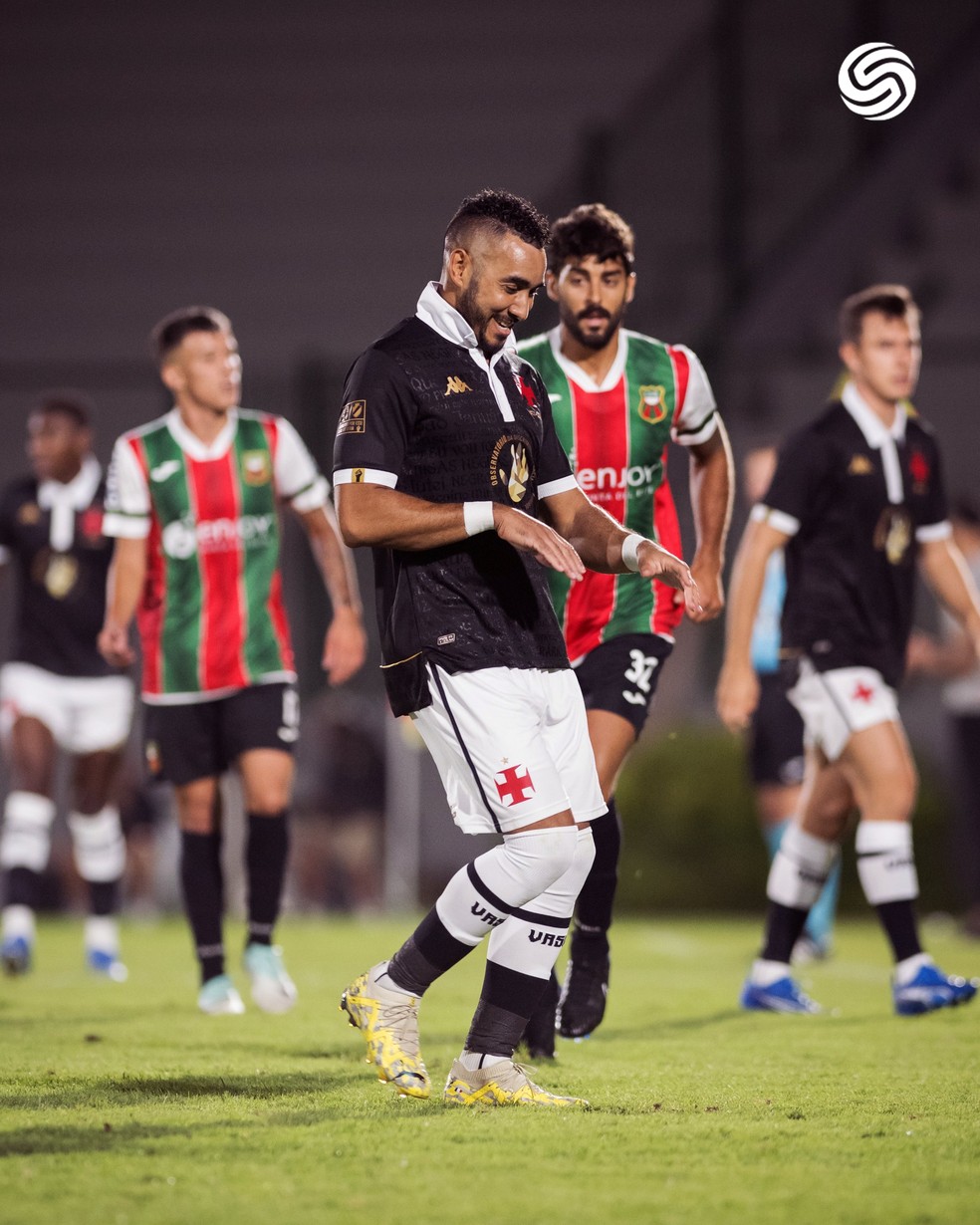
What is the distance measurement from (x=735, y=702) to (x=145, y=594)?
2.61m

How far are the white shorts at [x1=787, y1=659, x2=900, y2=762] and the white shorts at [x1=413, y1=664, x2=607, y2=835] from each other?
2.34 metres

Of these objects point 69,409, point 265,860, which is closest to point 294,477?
point 265,860

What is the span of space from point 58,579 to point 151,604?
6.76 feet

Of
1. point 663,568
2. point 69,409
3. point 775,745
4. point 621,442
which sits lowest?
point 775,745

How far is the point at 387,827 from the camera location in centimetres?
1477

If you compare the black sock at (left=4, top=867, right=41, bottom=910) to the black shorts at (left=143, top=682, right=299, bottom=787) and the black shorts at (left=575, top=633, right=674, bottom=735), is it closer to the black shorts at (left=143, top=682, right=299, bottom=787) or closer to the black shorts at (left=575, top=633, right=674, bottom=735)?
the black shorts at (left=143, top=682, right=299, bottom=787)

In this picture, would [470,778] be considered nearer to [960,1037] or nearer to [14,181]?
[960,1037]

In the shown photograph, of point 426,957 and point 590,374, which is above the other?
point 590,374

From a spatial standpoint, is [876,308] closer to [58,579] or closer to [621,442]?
[621,442]

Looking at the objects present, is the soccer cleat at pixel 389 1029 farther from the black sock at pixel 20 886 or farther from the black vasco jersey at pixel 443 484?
the black sock at pixel 20 886

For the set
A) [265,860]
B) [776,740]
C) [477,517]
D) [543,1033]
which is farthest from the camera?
[776,740]

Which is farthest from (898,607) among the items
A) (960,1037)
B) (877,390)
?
(960,1037)

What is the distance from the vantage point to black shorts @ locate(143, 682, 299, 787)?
7.26 m

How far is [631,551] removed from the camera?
4656 mm
